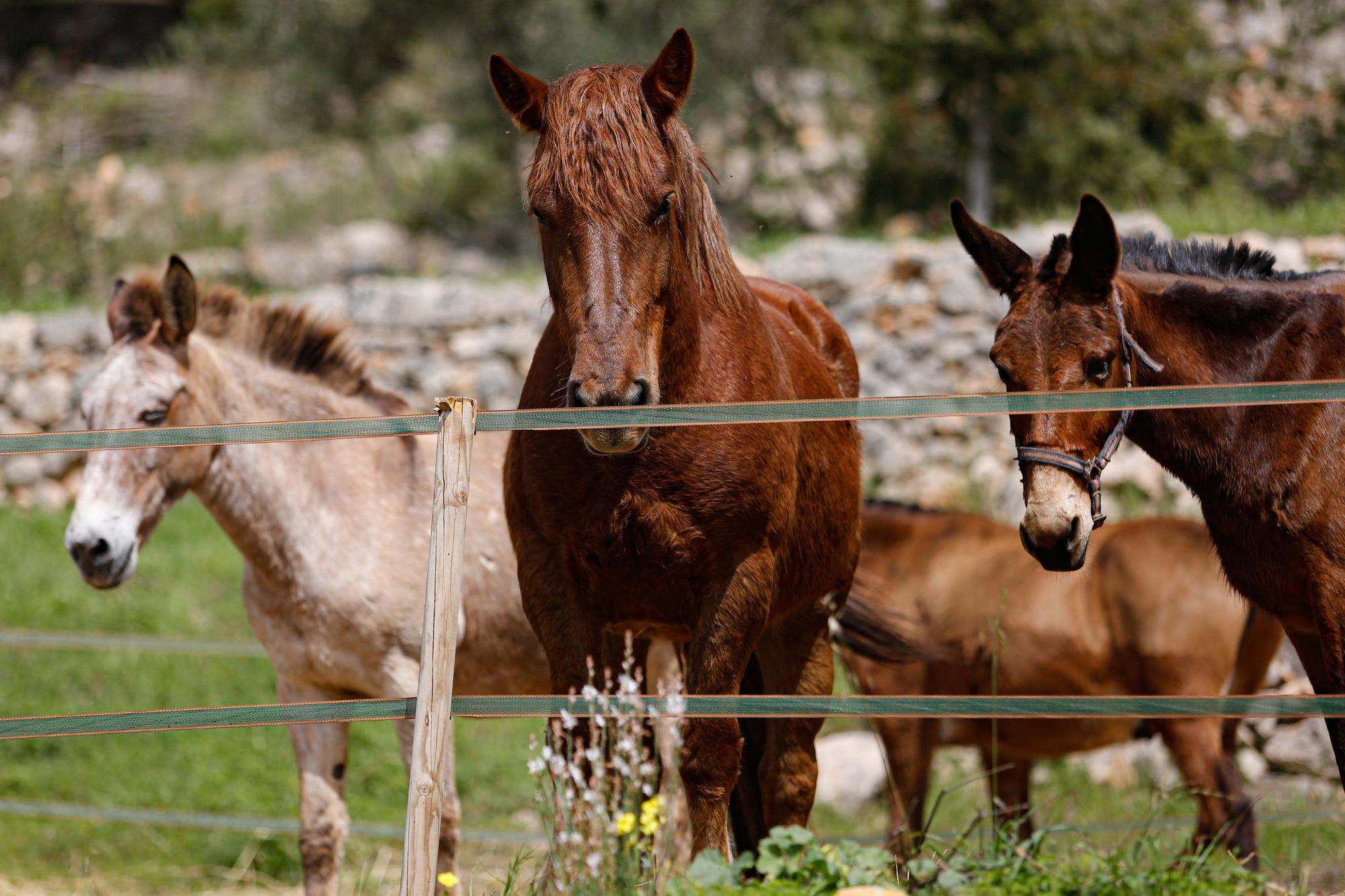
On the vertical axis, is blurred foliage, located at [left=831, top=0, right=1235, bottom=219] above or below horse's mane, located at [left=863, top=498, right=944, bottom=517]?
above

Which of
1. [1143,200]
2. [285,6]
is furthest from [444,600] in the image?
[285,6]

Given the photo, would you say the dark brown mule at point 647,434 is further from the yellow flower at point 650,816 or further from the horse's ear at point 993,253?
the horse's ear at point 993,253

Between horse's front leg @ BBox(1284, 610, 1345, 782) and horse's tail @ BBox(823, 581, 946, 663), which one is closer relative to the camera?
horse's front leg @ BBox(1284, 610, 1345, 782)

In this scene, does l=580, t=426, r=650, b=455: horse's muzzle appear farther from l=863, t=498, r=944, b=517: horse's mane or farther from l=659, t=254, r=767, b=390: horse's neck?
l=863, t=498, r=944, b=517: horse's mane

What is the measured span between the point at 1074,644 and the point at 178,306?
4126 mm

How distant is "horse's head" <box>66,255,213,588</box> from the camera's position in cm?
402

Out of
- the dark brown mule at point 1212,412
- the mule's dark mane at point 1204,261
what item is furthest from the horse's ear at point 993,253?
the mule's dark mane at point 1204,261

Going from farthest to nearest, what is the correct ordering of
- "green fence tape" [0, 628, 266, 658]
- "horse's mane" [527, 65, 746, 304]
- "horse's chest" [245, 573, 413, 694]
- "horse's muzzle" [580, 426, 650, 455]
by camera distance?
"green fence tape" [0, 628, 266, 658]
"horse's chest" [245, 573, 413, 694]
"horse's mane" [527, 65, 746, 304]
"horse's muzzle" [580, 426, 650, 455]

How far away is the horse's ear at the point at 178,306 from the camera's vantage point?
4.20 metres

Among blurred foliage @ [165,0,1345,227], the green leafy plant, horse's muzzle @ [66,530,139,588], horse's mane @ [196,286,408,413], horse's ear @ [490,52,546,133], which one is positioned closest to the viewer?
the green leafy plant

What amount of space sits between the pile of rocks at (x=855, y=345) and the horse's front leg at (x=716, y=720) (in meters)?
5.68

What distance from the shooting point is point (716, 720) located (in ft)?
9.63

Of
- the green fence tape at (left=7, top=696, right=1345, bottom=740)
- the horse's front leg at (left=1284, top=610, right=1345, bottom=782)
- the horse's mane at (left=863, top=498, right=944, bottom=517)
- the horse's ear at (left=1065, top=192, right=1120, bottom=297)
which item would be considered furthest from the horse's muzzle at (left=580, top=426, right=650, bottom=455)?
the horse's mane at (left=863, top=498, right=944, bottom=517)

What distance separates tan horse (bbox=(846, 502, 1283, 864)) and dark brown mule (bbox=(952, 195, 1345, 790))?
6.88 ft
